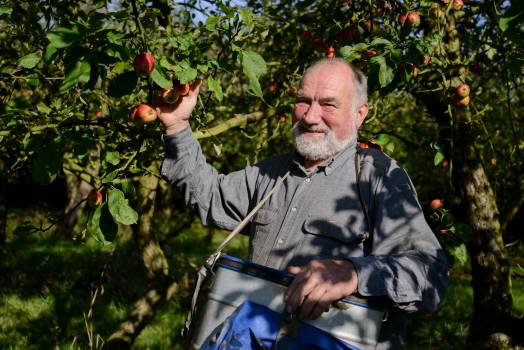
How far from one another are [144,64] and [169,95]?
0.26 meters

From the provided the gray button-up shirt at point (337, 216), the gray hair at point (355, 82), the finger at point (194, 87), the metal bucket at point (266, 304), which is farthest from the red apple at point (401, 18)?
the metal bucket at point (266, 304)

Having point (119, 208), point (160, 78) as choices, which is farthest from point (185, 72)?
point (119, 208)

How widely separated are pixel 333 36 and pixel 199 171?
1.49 meters

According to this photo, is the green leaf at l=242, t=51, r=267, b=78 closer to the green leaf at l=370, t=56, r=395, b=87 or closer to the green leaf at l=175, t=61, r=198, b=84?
the green leaf at l=175, t=61, r=198, b=84

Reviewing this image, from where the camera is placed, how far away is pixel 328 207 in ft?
6.00

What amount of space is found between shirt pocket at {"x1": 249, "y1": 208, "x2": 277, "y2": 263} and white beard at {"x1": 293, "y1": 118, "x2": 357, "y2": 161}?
244mm

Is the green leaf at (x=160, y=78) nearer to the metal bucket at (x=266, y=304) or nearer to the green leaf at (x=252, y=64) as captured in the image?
the green leaf at (x=252, y=64)

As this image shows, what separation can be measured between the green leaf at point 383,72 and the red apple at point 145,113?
29.8 inches

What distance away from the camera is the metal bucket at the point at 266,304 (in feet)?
4.71

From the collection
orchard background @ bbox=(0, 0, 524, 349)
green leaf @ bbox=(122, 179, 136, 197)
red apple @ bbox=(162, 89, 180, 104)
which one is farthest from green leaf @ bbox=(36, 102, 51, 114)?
green leaf @ bbox=(122, 179, 136, 197)

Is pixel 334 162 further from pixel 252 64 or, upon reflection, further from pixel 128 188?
pixel 128 188

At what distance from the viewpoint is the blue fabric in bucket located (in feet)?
4.56

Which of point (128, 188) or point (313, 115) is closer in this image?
point (128, 188)

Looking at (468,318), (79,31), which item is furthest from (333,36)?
(468,318)
